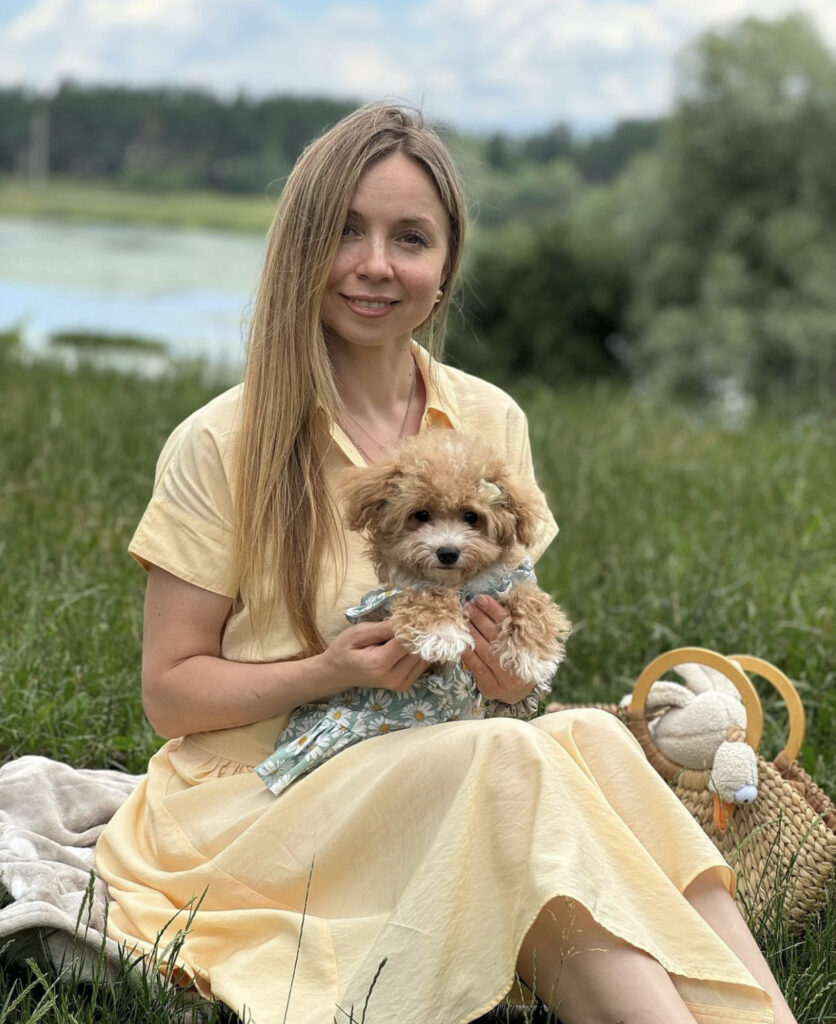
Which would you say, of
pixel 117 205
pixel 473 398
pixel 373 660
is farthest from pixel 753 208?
pixel 373 660

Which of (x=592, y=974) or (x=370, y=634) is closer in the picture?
(x=592, y=974)

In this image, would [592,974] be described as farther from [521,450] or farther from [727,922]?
[521,450]

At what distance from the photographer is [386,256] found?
2980mm

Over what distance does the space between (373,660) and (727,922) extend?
897mm

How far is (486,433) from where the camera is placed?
331cm

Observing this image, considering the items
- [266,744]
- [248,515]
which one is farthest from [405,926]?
[248,515]

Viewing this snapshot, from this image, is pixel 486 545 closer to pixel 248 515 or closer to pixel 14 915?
pixel 248 515

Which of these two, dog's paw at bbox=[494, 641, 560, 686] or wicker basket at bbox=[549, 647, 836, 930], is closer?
dog's paw at bbox=[494, 641, 560, 686]

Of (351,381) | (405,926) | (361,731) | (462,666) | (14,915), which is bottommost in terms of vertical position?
(14,915)

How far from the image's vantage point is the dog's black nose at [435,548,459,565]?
8.05 feet

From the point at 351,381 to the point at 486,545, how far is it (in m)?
0.85

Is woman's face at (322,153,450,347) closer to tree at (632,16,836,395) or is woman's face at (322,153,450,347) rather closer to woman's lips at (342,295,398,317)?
woman's lips at (342,295,398,317)

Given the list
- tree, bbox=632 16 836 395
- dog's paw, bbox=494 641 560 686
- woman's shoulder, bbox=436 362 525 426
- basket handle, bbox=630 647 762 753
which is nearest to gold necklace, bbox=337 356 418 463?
woman's shoulder, bbox=436 362 525 426

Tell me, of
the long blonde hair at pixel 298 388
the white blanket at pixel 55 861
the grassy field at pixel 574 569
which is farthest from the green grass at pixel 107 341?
the long blonde hair at pixel 298 388
